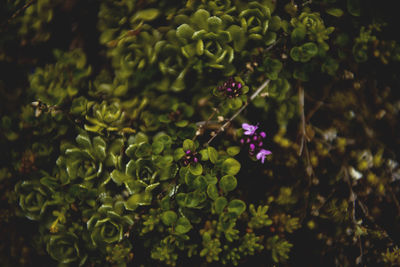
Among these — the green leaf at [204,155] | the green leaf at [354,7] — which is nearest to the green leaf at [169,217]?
the green leaf at [204,155]

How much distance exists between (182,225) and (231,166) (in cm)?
31

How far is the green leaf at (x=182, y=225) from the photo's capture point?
128cm

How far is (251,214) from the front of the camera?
4.93 feet

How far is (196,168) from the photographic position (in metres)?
1.26

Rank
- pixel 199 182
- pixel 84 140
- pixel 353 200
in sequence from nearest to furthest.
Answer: pixel 199 182
pixel 84 140
pixel 353 200

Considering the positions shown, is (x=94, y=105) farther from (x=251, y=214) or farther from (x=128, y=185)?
(x=251, y=214)

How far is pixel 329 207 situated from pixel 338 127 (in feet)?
1.34

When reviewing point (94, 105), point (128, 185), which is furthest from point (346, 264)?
point (94, 105)

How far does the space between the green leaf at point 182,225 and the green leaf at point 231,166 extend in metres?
0.26

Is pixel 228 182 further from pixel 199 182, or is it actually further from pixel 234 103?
pixel 234 103

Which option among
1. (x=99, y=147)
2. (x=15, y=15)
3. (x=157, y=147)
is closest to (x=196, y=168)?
(x=157, y=147)

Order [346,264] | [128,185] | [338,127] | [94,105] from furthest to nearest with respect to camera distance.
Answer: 1. [338,127]
2. [346,264]
3. [94,105]
4. [128,185]

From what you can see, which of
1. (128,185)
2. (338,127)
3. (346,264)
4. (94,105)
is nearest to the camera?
(128,185)

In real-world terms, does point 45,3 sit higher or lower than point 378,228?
higher
